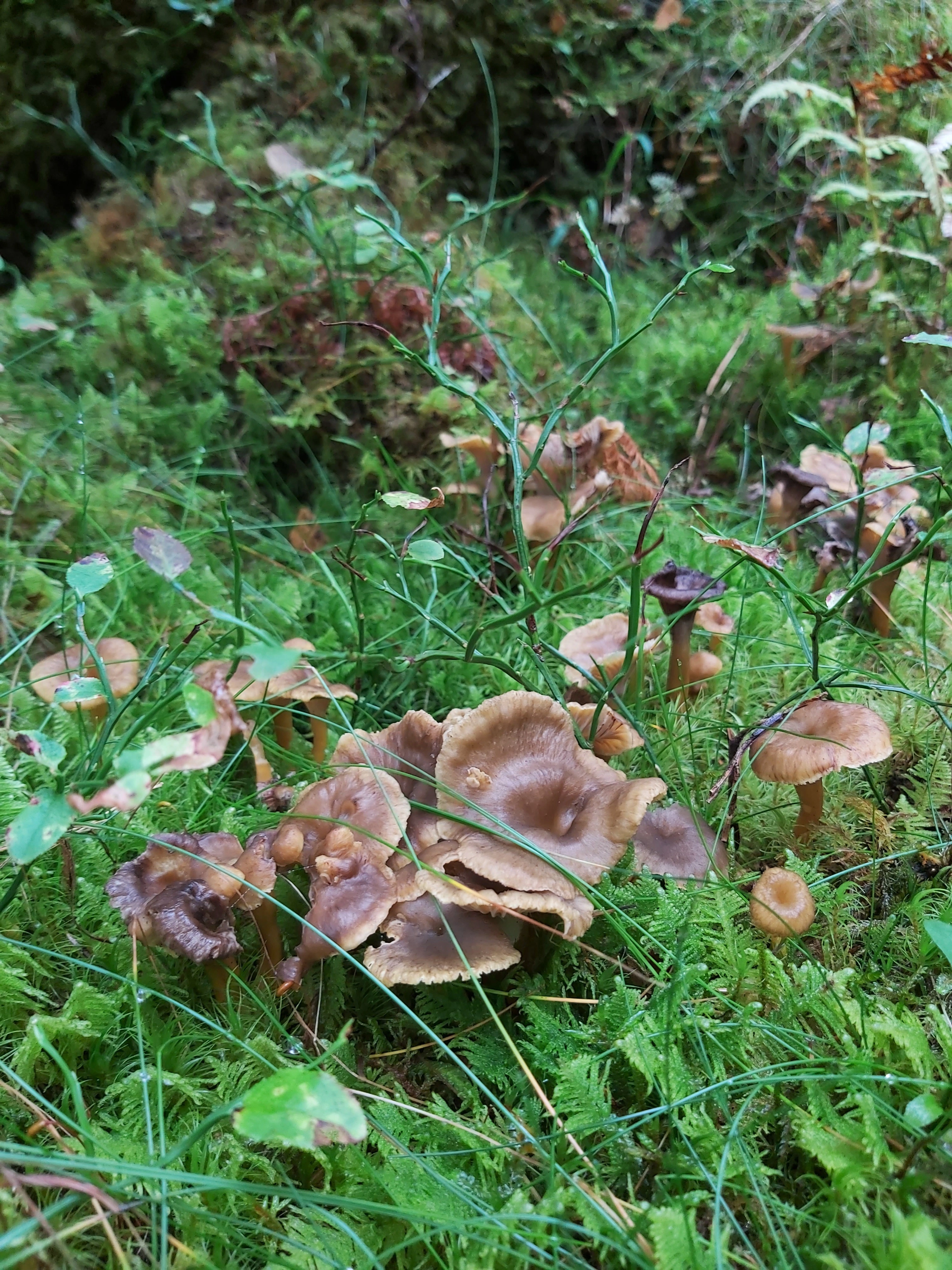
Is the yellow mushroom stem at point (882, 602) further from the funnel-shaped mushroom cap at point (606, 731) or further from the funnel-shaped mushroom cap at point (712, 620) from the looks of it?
the funnel-shaped mushroom cap at point (606, 731)

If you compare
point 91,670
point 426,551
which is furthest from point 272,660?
point 91,670

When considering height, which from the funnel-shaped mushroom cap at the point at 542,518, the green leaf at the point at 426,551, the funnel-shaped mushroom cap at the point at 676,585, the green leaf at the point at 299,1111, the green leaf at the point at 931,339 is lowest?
the funnel-shaped mushroom cap at the point at 542,518

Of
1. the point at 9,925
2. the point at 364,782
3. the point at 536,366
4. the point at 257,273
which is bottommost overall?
the point at 536,366

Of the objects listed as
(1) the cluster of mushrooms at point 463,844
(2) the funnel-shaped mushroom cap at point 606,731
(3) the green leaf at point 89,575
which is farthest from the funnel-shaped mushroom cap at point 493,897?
(3) the green leaf at point 89,575

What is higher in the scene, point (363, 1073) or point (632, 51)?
point (632, 51)

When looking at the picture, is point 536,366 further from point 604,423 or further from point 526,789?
point 526,789

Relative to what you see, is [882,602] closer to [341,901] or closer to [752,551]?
[752,551]

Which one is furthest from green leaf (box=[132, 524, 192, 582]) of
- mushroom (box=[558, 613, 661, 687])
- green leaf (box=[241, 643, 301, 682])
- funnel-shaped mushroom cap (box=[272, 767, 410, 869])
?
mushroom (box=[558, 613, 661, 687])

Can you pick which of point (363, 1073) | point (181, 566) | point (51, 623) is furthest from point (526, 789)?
point (51, 623)
